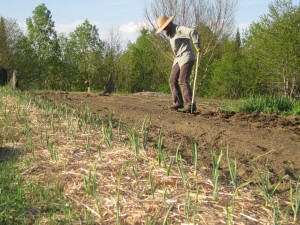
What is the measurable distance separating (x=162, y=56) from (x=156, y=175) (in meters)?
26.3

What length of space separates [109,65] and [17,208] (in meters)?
28.7

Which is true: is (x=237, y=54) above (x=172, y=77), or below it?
above

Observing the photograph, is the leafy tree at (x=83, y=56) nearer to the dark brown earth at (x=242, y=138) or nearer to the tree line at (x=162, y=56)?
the tree line at (x=162, y=56)

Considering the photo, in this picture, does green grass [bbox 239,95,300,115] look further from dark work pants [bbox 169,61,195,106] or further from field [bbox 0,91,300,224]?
field [bbox 0,91,300,224]

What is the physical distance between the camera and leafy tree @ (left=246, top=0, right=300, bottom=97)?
56.5 ft

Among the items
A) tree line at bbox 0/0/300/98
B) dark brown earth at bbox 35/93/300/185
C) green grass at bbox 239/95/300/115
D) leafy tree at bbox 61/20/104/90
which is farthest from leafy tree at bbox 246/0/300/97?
leafy tree at bbox 61/20/104/90

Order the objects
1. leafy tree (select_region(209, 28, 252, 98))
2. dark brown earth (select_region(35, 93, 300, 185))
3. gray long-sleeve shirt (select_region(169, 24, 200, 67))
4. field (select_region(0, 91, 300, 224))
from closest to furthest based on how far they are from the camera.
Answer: field (select_region(0, 91, 300, 224)) → dark brown earth (select_region(35, 93, 300, 185)) → gray long-sleeve shirt (select_region(169, 24, 200, 67)) → leafy tree (select_region(209, 28, 252, 98))

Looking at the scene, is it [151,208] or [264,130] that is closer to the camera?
[151,208]

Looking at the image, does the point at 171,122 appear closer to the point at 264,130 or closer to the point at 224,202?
the point at 264,130

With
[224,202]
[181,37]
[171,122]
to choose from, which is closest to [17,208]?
[224,202]

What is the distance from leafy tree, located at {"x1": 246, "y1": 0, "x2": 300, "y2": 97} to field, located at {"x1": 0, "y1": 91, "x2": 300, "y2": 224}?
13000 millimetres

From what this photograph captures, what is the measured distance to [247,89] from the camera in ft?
78.6

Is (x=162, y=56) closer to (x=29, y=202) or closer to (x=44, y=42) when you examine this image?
(x=44, y=42)

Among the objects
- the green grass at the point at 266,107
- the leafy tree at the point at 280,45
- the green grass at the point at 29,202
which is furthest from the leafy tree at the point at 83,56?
the green grass at the point at 29,202
